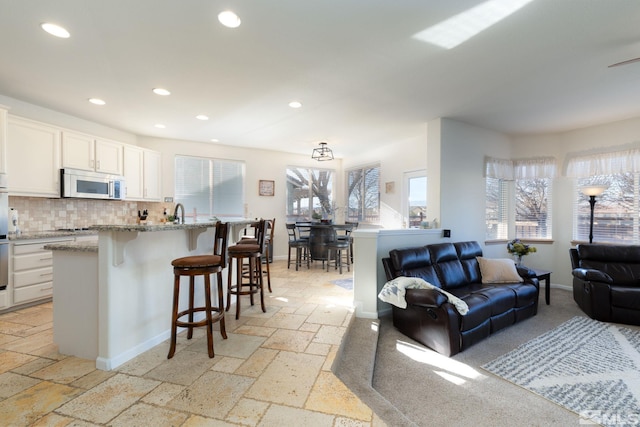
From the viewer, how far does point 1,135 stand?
3137 millimetres

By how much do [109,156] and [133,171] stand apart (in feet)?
1.52

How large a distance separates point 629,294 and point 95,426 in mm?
5050

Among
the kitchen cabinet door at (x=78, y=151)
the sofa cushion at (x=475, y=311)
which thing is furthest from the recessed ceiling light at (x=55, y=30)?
the sofa cushion at (x=475, y=311)

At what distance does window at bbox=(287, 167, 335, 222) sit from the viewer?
6875 millimetres

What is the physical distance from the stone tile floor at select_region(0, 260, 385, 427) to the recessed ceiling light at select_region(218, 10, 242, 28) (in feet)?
8.04

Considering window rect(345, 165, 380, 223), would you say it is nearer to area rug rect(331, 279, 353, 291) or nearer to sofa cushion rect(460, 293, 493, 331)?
area rug rect(331, 279, 353, 291)

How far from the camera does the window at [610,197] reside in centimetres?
411

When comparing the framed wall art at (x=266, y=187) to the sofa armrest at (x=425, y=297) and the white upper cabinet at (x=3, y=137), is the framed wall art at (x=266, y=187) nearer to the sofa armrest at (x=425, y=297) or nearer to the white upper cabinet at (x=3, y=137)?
the white upper cabinet at (x=3, y=137)

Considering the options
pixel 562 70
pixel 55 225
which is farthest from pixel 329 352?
pixel 55 225

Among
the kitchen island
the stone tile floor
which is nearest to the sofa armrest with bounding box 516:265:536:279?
the stone tile floor

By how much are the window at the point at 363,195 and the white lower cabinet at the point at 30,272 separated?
5353mm

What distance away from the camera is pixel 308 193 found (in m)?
7.09

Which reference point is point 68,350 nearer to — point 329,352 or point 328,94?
point 329,352

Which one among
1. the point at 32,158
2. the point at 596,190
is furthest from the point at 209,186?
the point at 596,190
